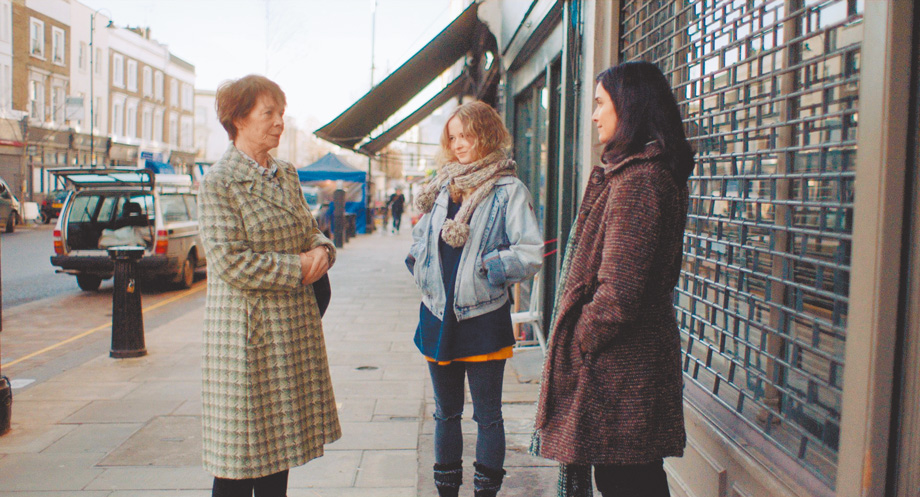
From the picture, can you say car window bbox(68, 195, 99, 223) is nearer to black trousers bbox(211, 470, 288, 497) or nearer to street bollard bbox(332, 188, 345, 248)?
street bollard bbox(332, 188, 345, 248)

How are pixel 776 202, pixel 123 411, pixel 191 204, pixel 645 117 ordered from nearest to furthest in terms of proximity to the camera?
1. pixel 645 117
2. pixel 776 202
3. pixel 123 411
4. pixel 191 204

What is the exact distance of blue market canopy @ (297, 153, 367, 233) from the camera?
25.0m

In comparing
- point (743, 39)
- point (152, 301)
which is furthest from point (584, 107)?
point (152, 301)

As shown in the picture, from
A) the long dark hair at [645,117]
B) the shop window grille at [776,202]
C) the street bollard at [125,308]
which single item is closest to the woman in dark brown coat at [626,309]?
the long dark hair at [645,117]

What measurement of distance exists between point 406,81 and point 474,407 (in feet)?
25.0

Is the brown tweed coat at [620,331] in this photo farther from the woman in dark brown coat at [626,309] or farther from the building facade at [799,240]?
the building facade at [799,240]

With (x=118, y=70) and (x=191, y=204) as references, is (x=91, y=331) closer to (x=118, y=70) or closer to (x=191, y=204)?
(x=191, y=204)

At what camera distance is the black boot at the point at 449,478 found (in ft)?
10.6

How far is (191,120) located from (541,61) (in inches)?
2277

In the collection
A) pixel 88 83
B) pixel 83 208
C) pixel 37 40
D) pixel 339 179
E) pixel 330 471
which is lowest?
pixel 330 471

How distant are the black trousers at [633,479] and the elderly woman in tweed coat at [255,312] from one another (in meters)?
1.12

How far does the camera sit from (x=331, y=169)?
1008 inches

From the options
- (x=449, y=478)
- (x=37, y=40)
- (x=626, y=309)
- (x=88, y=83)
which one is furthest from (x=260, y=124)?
(x=88, y=83)

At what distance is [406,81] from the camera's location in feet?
33.2
